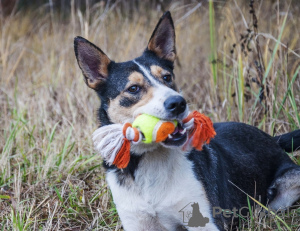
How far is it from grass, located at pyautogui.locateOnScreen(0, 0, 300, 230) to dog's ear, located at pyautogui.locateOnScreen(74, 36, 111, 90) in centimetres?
69

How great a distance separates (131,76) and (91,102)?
2.51 metres

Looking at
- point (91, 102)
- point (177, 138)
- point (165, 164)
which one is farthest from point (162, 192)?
point (91, 102)

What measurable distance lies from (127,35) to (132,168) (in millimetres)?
4321

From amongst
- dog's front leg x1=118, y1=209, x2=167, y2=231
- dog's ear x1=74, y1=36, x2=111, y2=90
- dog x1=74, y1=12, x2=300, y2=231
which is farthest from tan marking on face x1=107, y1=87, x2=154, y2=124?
dog's front leg x1=118, y1=209, x2=167, y2=231

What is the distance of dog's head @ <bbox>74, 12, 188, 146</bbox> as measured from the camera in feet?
10.4

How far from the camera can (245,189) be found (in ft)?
11.8

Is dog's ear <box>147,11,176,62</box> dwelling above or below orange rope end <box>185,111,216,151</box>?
above

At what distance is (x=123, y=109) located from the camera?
3.25m

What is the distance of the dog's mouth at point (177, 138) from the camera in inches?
116

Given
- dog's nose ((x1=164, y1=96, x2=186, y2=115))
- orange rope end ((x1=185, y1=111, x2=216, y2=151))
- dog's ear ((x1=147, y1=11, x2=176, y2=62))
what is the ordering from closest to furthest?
dog's nose ((x1=164, y1=96, x2=186, y2=115)), orange rope end ((x1=185, y1=111, x2=216, y2=151)), dog's ear ((x1=147, y1=11, x2=176, y2=62))

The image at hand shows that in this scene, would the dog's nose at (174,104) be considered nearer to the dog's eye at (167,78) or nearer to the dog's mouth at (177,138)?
the dog's mouth at (177,138)

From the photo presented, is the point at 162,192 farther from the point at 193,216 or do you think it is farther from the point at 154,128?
the point at 154,128

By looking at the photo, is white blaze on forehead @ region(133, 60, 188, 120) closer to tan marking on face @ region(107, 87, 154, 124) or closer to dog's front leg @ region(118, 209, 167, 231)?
tan marking on face @ region(107, 87, 154, 124)

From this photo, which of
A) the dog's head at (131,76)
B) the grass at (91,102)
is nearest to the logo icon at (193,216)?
the grass at (91,102)
